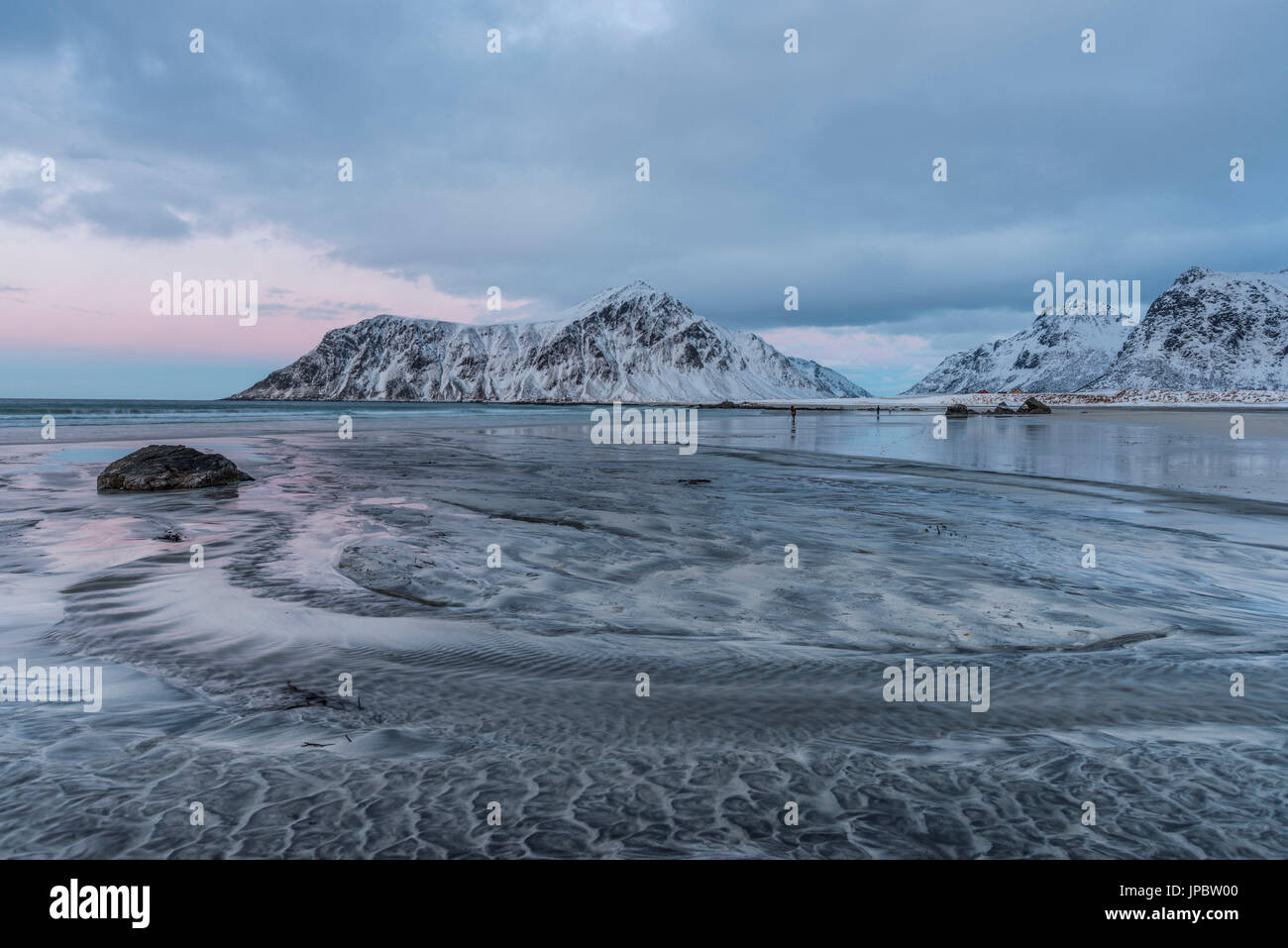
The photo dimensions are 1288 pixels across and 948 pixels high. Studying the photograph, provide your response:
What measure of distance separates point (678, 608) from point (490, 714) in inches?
107

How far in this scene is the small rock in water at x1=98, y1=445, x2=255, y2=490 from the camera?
14875 mm

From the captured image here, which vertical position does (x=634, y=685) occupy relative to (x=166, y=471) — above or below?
below

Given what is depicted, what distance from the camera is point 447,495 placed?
14516 mm

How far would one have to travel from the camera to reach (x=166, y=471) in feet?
50.0

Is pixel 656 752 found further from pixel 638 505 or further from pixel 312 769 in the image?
pixel 638 505

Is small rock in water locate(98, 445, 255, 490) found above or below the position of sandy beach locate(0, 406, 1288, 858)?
above

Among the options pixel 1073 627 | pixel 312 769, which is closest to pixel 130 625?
pixel 312 769

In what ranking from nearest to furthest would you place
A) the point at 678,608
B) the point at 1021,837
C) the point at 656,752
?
the point at 1021,837 < the point at 656,752 < the point at 678,608

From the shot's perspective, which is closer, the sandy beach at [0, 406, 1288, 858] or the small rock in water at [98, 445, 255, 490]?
the sandy beach at [0, 406, 1288, 858]

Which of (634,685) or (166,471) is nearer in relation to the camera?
(634,685)

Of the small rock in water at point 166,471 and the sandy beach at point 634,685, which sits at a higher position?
the small rock in water at point 166,471

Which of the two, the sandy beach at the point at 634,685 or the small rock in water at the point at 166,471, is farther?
the small rock in water at the point at 166,471

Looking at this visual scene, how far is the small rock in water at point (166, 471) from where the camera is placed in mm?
14875
